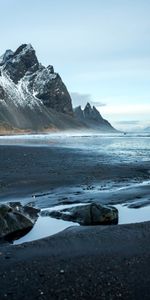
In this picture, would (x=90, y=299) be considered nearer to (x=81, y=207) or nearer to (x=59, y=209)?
(x=81, y=207)

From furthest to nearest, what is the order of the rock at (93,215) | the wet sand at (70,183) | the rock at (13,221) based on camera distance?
1. the wet sand at (70,183)
2. the rock at (93,215)
3. the rock at (13,221)

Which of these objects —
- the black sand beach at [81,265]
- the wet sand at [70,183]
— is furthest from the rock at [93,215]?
the wet sand at [70,183]

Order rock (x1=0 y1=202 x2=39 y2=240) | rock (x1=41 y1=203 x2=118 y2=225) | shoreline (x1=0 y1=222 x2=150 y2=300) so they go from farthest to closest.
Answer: rock (x1=41 y1=203 x2=118 y2=225) < rock (x1=0 y1=202 x2=39 y2=240) < shoreline (x1=0 y1=222 x2=150 y2=300)

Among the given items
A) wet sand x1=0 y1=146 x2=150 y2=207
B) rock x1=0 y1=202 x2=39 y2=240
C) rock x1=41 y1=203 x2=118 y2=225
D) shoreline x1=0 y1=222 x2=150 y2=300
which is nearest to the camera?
shoreline x1=0 y1=222 x2=150 y2=300

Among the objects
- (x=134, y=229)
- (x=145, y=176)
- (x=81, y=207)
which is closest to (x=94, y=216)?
(x=81, y=207)

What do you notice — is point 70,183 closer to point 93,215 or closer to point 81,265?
point 93,215

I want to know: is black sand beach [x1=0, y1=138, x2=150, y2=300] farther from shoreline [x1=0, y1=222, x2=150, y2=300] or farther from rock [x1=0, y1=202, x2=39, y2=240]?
rock [x1=0, y1=202, x2=39, y2=240]

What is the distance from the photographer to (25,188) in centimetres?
2567

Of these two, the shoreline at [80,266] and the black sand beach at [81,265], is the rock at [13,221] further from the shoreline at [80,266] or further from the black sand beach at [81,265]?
the shoreline at [80,266]

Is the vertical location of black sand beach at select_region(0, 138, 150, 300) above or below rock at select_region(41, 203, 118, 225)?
below

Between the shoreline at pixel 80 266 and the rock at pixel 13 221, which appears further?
the rock at pixel 13 221

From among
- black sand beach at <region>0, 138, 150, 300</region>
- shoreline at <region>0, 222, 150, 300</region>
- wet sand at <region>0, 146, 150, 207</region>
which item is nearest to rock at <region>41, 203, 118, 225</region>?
black sand beach at <region>0, 138, 150, 300</region>

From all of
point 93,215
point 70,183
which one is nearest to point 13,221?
point 93,215

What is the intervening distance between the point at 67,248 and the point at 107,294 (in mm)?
3543
